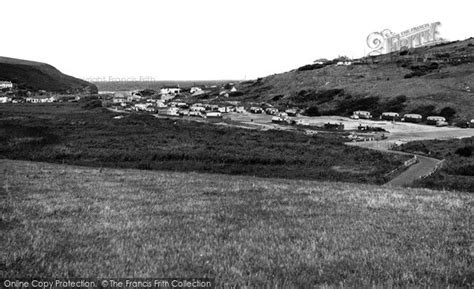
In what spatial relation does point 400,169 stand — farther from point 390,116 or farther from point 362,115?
point 362,115

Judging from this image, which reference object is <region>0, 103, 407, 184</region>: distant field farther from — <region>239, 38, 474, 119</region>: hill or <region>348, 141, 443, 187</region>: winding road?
<region>239, 38, 474, 119</region>: hill

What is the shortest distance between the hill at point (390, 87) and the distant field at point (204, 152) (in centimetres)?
5101

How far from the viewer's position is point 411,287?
7785 millimetres

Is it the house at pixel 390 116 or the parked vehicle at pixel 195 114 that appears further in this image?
the parked vehicle at pixel 195 114

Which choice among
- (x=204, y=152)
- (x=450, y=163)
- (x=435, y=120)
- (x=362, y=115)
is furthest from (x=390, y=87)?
(x=204, y=152)

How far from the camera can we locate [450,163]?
50438mm

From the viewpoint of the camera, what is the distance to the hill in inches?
4838

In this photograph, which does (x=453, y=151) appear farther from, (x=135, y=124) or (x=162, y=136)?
(x=135, y=124)

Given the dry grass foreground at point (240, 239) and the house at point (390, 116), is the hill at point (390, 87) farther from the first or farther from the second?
the dry grass foreground at point (240, 239)

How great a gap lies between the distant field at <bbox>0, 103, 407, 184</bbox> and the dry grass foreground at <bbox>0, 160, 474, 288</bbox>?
86.6ft

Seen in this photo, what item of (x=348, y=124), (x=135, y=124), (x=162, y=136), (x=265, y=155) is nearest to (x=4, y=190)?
(x=265, y=155)

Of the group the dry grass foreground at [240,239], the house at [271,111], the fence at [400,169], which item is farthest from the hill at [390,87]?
the dry grass foreground at [240,239]

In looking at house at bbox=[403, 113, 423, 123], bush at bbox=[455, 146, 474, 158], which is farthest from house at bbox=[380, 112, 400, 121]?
bush at bbox=[455, 146, 474, 158]

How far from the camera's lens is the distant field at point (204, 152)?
48969mm
